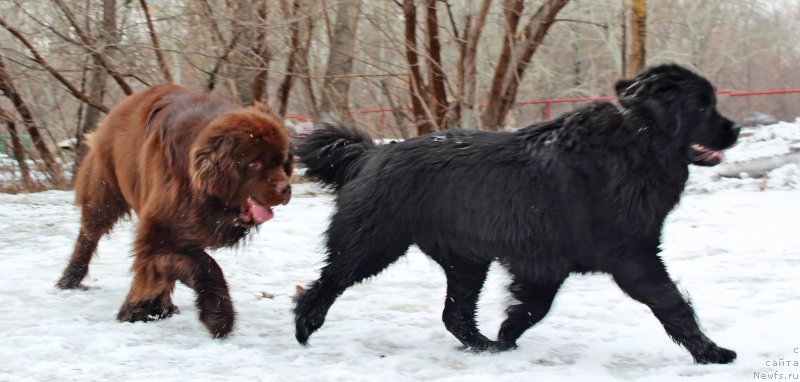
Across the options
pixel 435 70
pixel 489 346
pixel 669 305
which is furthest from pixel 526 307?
pixel 435 70

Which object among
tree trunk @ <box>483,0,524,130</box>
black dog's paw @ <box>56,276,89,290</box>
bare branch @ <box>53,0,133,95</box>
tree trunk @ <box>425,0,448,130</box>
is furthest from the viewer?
bare branch @ <box>53,0,133,95</box>

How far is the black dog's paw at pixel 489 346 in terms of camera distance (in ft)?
14.0

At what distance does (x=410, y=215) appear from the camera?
4.16 m

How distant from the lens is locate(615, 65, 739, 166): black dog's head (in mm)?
3955

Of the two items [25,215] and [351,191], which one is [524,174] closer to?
[351,191]

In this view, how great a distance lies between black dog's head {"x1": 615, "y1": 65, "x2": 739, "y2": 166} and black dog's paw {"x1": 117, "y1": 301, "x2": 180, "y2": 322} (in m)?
2.91

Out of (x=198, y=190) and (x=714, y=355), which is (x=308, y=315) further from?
(x=714, y=355)

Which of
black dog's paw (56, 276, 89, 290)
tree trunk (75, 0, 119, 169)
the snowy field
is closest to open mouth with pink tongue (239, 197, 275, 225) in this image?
the snowy field

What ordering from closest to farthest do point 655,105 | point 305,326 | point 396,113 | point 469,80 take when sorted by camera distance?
point 655,105 < point 305,326 < point 469,80 < point 396,113

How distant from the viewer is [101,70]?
402 inches

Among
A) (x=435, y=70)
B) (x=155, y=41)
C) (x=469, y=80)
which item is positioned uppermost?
(x=155, y=41)

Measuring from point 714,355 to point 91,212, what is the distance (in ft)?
13.0

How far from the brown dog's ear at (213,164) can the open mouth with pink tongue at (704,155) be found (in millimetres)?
2375

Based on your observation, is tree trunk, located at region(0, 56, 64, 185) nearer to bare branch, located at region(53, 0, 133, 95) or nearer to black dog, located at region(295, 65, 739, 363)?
bare branch, located at region(53, 0, 133, 95)
